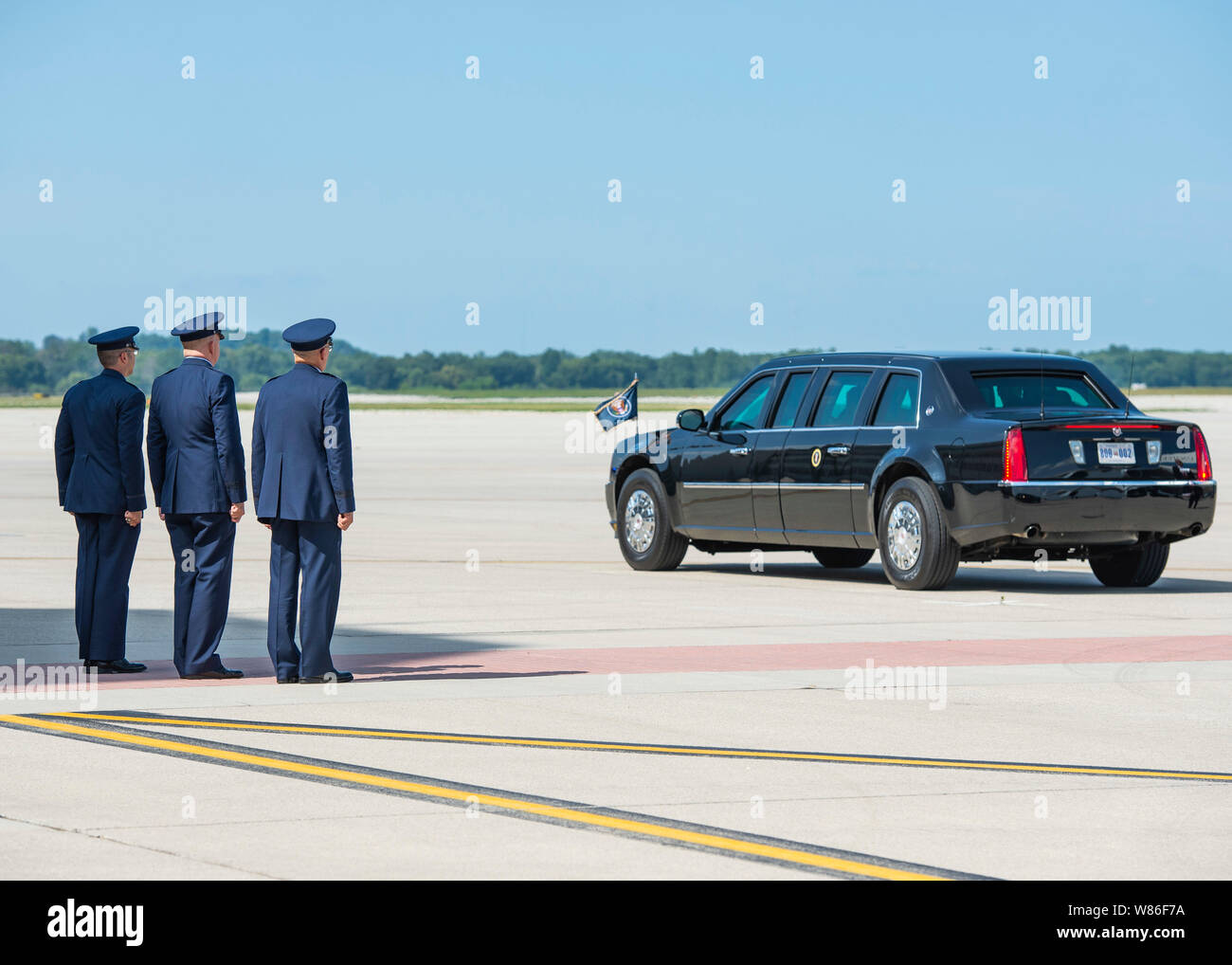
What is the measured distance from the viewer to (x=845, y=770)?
27.8ft

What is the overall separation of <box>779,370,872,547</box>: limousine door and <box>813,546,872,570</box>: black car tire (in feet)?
4.91

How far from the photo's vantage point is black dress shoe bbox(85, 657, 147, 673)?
1151cm

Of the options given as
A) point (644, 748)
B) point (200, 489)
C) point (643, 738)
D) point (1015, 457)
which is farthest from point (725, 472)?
point (644, 748)

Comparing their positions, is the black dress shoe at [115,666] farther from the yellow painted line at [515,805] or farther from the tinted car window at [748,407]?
the tinted car window at [748,407]

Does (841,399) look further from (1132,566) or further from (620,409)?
(620,409)

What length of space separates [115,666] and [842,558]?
9.09 metres

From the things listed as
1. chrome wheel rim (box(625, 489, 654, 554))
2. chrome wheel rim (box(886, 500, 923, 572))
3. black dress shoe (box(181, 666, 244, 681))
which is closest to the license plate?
chrome wheel rim (box(886, 500, 923, 572))

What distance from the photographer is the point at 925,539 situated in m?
16.4

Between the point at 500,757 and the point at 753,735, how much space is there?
1.27 meters

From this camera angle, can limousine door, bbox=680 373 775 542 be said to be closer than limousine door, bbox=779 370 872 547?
No

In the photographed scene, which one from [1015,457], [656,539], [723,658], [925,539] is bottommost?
[723,658]

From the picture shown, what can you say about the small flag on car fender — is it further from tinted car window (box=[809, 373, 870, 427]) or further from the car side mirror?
tinted car window (box=[809, 373, 870, 427])

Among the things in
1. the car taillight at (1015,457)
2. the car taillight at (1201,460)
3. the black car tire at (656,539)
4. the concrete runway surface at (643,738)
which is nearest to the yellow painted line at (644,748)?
the concrete runway surface at (643,738)
